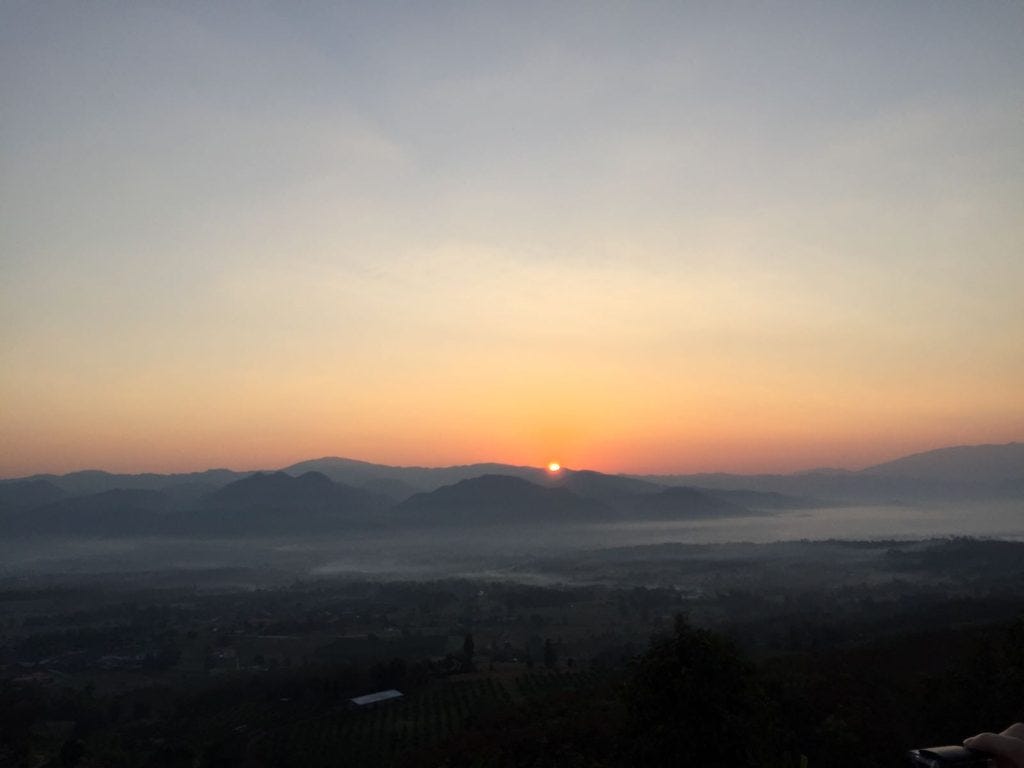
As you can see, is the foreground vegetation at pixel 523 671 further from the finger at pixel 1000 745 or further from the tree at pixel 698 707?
the finger at pixel 1000 745

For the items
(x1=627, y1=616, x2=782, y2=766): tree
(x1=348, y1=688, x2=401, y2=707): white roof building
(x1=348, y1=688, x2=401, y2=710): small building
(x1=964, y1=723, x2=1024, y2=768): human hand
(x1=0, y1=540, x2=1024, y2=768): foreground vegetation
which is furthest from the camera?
(x1=348, y1=688, x2=401, y2=707): white roof building

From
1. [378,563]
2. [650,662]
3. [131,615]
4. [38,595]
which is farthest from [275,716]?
[378,563]

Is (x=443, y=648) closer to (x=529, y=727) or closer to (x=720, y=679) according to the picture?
(x=529, y=727)

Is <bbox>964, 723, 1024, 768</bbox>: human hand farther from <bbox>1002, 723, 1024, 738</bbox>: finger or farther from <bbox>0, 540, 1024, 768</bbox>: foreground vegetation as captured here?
<bbox>0, 540, 1024, 768</bbox>: foreground vegetation

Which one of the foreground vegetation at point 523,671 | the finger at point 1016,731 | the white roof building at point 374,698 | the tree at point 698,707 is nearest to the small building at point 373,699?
the white roof building at point 374,698

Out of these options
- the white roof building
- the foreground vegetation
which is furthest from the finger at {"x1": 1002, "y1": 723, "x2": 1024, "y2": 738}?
the white roof building

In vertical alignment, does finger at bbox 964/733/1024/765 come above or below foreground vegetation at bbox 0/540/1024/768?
above
